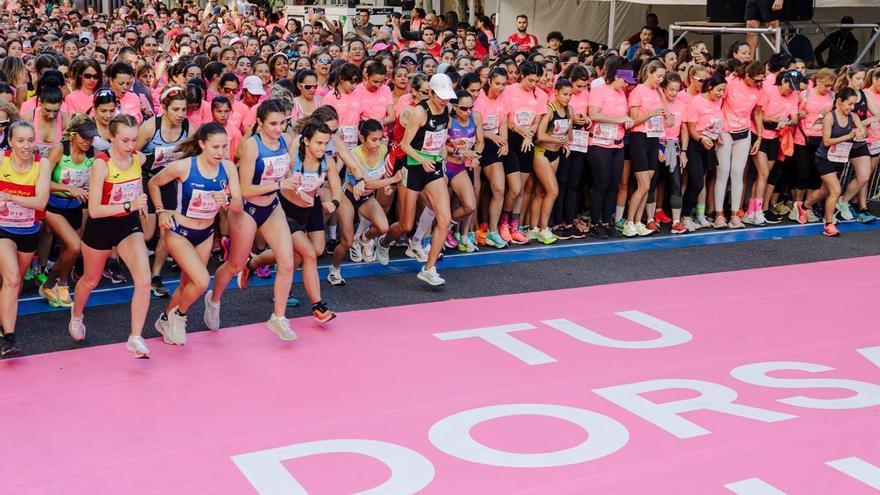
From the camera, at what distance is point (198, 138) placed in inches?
286

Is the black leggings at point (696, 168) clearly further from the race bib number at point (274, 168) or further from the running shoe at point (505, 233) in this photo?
the race bib number at point (274, 168)

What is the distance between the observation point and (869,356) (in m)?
7.70

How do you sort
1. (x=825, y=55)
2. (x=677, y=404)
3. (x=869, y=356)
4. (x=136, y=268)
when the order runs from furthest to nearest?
(x=825, y=55) → (x=869, y=356) → (x=136, y=268) → (x=677, y=404)

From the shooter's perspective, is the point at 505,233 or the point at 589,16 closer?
the point at 505,233

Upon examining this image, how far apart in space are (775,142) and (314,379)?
6920mm

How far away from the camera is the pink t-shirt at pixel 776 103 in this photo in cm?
1174

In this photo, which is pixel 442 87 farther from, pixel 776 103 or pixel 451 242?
pixel 776 103

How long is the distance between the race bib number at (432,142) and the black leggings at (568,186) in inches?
82.4

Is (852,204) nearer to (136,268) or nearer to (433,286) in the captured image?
(433,286)

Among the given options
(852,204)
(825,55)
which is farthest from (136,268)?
(825,55)

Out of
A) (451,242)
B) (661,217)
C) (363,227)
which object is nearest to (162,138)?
(363,227)

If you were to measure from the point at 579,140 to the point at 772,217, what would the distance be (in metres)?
2.91

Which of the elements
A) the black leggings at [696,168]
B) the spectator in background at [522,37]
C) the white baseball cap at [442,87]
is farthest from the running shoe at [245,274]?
the spectator in background at [522,37]

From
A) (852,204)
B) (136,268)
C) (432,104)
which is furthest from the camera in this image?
(852,204)
